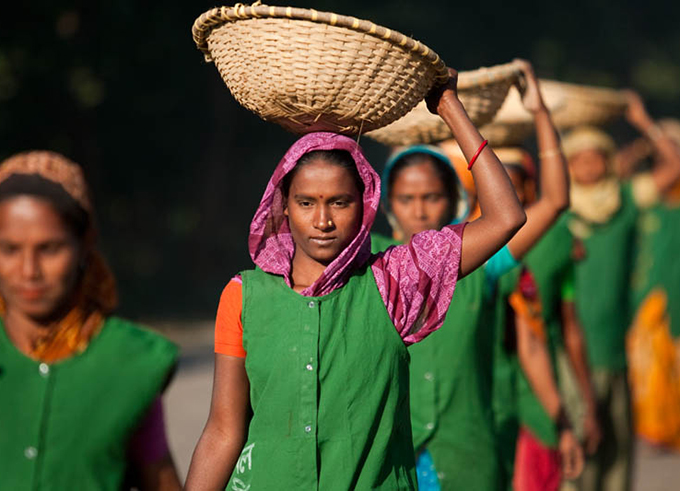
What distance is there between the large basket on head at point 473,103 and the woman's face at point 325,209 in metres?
0.78

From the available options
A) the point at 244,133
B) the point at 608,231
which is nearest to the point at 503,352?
the point at 608,231

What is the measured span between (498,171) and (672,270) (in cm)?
833

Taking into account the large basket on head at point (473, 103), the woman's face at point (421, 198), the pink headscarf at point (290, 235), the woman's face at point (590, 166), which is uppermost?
the woman's face at point (590, 166)

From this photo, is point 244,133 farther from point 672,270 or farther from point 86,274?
point 86,274

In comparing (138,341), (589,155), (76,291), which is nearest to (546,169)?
(138,341)

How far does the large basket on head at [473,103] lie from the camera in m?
3.91

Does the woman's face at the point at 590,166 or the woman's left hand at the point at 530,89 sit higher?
the woman's face at the point at 590,166

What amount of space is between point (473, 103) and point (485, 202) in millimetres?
920

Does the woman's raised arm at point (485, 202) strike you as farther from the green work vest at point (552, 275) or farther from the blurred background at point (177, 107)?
the blurred background at point (177, 107)

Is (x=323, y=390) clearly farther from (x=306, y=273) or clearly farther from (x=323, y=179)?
Result: (x=323, y=179)

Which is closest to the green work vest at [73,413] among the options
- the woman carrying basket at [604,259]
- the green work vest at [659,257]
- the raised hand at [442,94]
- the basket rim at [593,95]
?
the raised hand at [442,94]

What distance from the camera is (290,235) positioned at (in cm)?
331

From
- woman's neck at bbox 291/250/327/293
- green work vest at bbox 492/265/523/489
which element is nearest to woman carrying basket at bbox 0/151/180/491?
woman's neck at bbox 291/250/327/293

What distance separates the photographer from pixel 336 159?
3180 millimetres
